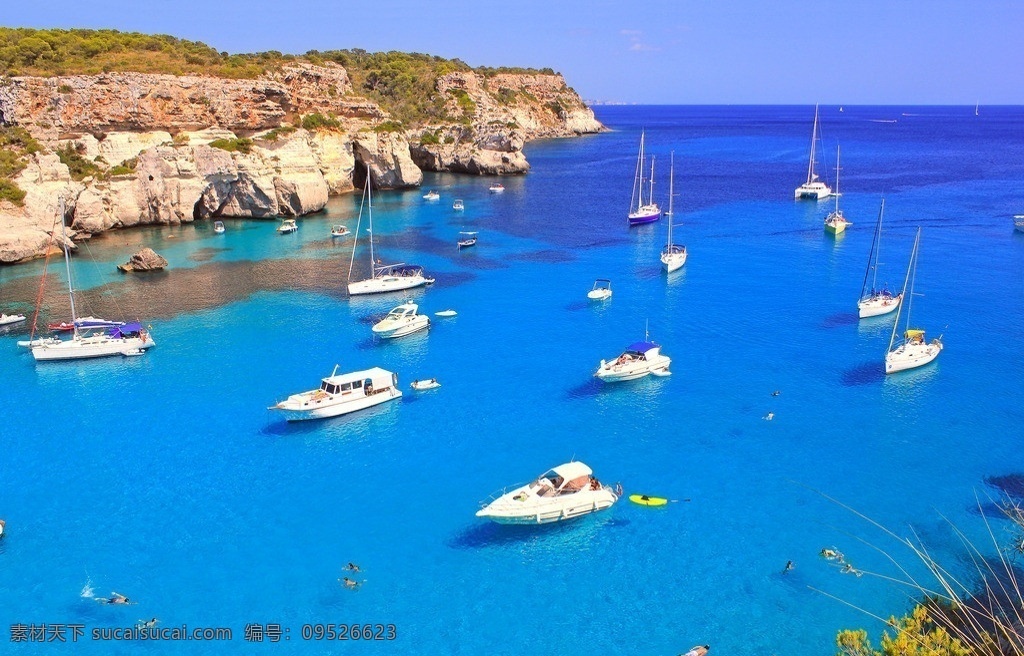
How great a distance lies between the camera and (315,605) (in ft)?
70.6

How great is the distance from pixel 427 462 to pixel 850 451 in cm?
1736

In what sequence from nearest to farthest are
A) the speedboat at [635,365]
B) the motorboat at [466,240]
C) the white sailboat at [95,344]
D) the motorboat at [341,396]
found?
the motorboat at [341,396], the speedboat at [635,365], the white sailboat at [95,344], the motorboat at [466,240]

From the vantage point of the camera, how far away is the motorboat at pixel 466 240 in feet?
219

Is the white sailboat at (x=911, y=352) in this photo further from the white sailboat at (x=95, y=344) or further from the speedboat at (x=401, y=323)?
the white sailboat at (x=95, y=344)

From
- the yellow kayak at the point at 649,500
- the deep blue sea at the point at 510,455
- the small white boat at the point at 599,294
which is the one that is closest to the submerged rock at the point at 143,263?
the deep blue sea at the point at 510,455

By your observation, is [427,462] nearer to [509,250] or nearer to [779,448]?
[779,448]

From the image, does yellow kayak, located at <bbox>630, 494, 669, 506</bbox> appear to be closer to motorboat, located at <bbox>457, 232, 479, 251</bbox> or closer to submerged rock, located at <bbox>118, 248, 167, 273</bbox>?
motorboat, located at <bbox>457, 232, 479, 251</bbox>

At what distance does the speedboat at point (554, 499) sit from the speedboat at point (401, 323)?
61.4 ft

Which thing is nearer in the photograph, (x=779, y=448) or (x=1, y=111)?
(x=779, y=448)

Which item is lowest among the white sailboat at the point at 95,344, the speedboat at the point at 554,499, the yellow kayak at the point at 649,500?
the yellow kayak at the point at 649,500

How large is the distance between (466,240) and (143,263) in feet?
88.9

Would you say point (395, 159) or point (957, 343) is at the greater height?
point (395, 159)

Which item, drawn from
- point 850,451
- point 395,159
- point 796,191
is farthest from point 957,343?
point 395,159

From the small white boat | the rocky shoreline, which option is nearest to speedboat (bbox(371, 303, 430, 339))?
the small white boat
